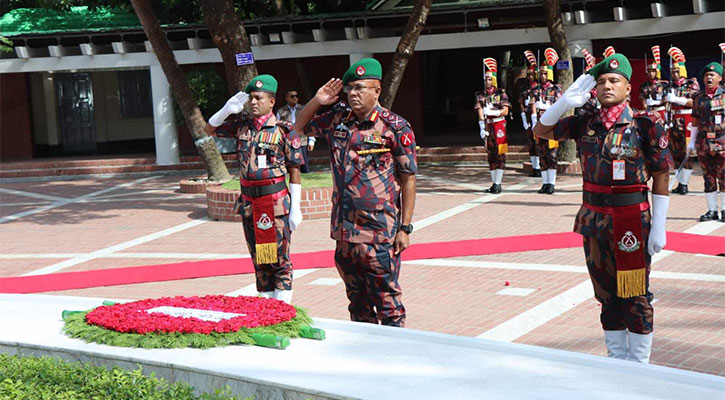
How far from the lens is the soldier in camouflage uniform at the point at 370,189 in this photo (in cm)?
569

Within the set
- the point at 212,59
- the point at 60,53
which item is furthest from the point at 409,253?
the point at 60,53

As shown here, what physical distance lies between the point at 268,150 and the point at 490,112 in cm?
834

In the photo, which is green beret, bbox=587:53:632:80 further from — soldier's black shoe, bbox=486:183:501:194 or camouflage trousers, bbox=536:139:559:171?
soldier's black shoe, bbox=486:183:501:194

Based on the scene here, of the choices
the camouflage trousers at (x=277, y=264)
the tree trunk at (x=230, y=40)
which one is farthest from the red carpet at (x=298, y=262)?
the tree trunk at (x=230, y=40)

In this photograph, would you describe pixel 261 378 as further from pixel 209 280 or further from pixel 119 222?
pixel 119 222

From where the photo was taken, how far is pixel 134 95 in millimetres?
26531

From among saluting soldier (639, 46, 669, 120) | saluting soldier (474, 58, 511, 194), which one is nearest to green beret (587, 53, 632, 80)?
saluting soldier (474, 58, 511, 194)

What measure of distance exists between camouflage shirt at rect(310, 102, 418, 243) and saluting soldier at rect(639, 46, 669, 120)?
1154 cm

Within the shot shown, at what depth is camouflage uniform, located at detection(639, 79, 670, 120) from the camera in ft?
53.5

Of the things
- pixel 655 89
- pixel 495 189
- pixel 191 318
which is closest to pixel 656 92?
pixel 655 89

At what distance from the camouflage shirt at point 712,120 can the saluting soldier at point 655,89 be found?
15.9 ft

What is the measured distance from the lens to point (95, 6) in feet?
86.4

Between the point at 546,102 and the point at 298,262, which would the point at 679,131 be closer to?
the point at 546,102

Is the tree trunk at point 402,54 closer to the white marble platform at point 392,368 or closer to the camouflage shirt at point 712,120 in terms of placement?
the camouflage shirt at point 712,120
